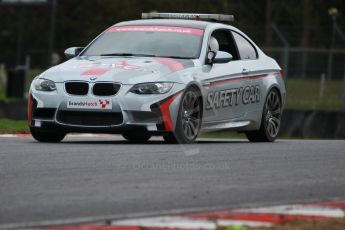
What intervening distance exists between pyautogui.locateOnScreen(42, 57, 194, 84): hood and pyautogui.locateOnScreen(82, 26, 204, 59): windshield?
0.33 meters

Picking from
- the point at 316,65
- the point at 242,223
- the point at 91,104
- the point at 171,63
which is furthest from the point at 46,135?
the point at 316,65

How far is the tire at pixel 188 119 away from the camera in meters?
12.7

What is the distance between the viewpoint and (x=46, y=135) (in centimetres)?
1320

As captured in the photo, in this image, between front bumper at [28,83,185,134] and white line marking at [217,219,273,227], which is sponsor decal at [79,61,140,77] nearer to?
front bumper at [28,83,185,134]

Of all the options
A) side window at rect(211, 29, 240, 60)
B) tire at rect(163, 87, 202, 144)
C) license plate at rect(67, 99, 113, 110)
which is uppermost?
side window at rect(211, 29, 240, 60)

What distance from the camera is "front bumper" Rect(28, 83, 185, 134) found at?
12.5 meters

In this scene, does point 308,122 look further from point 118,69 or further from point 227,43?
point 118,69

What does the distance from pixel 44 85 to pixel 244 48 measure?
123 inches

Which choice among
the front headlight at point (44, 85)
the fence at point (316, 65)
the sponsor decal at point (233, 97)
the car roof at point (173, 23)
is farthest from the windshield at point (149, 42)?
the fence at point (316, 65)

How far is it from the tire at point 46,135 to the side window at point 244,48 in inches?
105

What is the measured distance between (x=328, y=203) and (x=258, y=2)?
62.8 meters

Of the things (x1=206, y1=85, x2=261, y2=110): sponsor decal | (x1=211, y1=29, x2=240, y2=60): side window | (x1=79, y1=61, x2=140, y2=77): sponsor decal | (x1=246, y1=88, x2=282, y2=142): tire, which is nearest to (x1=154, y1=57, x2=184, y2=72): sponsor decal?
(x1=79, y1=61, x2=140, y2=77): sponsor decal

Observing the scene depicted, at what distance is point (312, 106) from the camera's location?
28.4m

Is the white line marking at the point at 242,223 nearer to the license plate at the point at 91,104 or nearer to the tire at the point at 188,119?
the license plate at the point at 91,104
